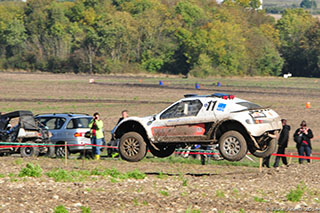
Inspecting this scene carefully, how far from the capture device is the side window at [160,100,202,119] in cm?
1645

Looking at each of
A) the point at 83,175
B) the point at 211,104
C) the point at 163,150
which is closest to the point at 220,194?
the point at 211,104

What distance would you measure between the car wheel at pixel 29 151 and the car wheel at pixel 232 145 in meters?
8.64

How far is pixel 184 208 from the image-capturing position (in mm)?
12586

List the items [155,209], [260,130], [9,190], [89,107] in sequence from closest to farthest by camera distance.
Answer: [155,209]
[9,190]
[260,130]
[89,107]

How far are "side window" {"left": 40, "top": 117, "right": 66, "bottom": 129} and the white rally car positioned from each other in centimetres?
671

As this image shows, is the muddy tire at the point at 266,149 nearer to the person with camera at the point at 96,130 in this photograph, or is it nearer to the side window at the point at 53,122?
the person with camera at the point at 96,130

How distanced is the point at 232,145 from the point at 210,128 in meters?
0.71

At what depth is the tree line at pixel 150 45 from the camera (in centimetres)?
11058

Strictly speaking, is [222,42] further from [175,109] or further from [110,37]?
[175,109]

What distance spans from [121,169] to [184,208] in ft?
23.4

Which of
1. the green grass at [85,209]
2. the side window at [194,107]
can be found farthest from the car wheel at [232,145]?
the green grass at [85,209]

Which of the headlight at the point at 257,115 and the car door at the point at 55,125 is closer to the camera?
the headlight at the point at 257,115

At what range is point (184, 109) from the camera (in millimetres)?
16594

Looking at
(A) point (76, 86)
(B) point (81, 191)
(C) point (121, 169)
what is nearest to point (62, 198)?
(B) point (81, 191)
